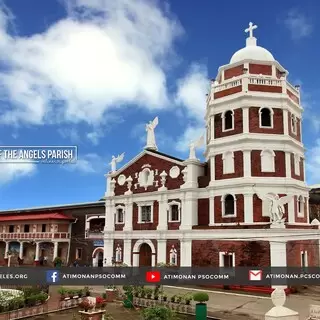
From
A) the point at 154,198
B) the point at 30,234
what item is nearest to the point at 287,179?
the point at 154,198

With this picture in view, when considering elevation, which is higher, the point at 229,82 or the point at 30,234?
the point at 229,82

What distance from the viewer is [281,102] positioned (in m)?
28.7

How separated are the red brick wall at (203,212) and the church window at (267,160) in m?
4.87

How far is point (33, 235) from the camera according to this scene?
4366 cm


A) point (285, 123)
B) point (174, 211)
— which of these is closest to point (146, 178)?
point (174, 211)

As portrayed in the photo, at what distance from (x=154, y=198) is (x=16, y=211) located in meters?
25.8

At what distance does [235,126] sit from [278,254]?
933 cm

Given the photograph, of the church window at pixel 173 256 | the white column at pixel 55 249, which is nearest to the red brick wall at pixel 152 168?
the church window at pixel 173 256

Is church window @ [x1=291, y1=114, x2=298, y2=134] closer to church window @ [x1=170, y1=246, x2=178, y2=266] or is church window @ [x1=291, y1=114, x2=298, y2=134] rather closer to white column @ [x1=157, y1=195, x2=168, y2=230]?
white column @ [x1=157, y1=195, x2=168, y2=230]

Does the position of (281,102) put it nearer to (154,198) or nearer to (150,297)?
(154,198)

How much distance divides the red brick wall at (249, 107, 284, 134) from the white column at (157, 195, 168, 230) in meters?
8.60

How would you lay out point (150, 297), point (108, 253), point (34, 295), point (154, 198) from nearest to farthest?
1. point (34, 295)
2. point (150, 297)
3. point (154, 198)
4. point (108, 253)

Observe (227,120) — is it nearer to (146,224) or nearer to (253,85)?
(253,85)

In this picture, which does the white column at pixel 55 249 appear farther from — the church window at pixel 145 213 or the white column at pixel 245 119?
the white column at pixel 245 119
